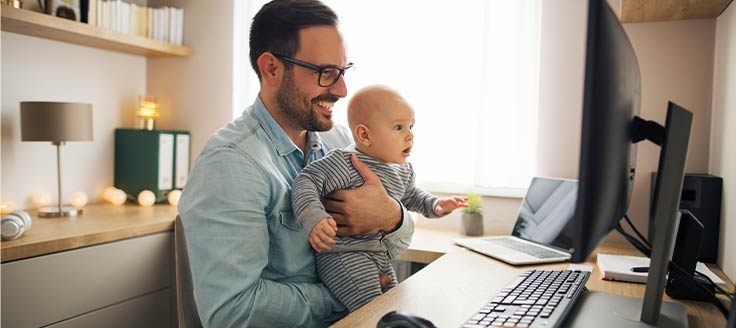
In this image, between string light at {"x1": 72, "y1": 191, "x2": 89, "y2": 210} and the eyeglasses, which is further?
string light at {"x1": 72, "y1": 191, "x2": 89, "y2": 210}

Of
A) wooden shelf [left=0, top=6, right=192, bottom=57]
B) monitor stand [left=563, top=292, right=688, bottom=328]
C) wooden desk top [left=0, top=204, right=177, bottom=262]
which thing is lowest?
wooden desk top [left=0, top=204, right=177, bottom=262]

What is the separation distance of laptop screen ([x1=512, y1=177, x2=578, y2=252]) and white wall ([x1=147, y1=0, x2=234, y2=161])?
181cm

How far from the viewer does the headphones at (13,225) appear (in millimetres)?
1907

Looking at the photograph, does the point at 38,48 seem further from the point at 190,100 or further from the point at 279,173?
the point at 279,173

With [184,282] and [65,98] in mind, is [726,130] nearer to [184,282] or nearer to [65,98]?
[184,282]

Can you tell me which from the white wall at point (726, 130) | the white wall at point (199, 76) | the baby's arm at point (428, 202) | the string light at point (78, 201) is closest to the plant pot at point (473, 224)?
the baby's arm at point (428, 202)

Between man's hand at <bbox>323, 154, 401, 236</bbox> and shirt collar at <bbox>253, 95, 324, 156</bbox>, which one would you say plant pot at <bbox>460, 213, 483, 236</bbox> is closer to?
man's hand at <bbox>323, 154, 401, 236</bbox>

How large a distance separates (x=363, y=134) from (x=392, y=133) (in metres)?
0.09

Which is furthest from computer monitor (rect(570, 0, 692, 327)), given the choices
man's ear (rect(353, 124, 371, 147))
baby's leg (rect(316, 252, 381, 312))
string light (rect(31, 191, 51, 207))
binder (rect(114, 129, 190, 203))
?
string light (rect(31, 191, 51, 207))

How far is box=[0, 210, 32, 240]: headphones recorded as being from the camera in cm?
191

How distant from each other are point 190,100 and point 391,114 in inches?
81.8

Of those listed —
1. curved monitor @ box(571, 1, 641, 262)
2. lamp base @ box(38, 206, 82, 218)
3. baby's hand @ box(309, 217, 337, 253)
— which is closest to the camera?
curved monitor @ box(571, 1, 641, 262)

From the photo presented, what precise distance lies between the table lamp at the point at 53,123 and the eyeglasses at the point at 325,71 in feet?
5.13

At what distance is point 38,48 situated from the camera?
2.71 metres
